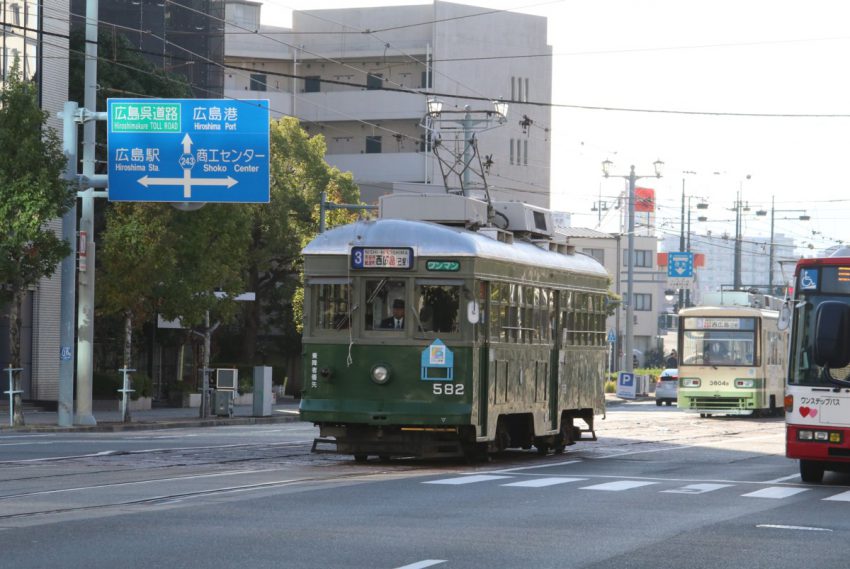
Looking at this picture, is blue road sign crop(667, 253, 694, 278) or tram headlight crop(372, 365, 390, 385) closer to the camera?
tram headlight crop(372, 365, 390, 385)

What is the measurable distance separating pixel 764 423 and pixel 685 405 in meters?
3.20

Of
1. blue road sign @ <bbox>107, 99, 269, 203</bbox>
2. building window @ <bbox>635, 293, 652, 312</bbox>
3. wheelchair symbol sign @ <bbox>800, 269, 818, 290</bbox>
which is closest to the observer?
wheelchair symbol sign @ <bbox>800, 269, 818, 290</bbox>

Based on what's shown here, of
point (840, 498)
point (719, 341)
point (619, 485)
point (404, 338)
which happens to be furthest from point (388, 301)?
point (719, 341)

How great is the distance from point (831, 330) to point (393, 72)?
63.5 metres

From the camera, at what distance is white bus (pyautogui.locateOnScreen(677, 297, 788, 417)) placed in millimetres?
42406

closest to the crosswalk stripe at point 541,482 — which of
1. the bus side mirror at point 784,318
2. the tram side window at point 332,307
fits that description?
the bus side mirror at point 784,318

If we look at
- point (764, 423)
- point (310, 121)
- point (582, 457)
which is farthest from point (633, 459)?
point (310, 121)

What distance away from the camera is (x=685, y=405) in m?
43.1

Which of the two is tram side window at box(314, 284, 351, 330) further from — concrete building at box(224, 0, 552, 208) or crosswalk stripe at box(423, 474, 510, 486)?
concrete building at box(224, 0, 552, 208)

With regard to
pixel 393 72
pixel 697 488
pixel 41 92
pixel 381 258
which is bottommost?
pixel 697 488

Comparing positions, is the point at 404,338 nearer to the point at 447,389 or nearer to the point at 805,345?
the point at 447,389

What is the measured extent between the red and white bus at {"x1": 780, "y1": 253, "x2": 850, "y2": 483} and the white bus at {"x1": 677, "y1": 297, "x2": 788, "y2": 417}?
22528mm

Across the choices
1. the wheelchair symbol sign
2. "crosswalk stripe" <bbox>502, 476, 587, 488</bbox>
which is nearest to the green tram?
"crosswalk stripe" <bbox>502, 476, 587, 488</bbox>

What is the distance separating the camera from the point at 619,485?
713 inches
